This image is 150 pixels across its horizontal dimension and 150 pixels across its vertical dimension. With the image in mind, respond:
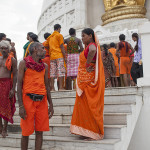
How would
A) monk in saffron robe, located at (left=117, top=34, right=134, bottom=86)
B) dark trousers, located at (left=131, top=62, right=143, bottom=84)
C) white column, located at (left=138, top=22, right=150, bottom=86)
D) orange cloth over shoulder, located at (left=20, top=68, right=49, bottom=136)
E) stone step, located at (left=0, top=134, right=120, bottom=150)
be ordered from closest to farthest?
orange cloth over shoulder, located at (left=20, top=68, right=49, bottom=136) → stone step, located at (left=0, top=134, right=120, bottom=150) → white column, located at (left=138, top=22, right=150, bottom=86) → dark trousers, located at (left=131, top=62, right=143, bottom=84) → monk in saffron robe, located at (left=117, top=34, right=134, bottom=86)

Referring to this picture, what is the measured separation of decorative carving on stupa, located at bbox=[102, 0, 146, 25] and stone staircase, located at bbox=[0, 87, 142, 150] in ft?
31.8

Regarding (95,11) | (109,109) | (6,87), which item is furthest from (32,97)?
(95,11)

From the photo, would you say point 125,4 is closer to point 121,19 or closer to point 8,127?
point 121,19

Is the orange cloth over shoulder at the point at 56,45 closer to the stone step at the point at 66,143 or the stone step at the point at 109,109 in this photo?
the stone step at the point at 109,109

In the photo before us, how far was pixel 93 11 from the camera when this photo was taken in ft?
51.9

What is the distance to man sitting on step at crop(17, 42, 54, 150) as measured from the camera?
3.29 m

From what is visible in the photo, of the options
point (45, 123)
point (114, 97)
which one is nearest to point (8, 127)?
point (45, 123)

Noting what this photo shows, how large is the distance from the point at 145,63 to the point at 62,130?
2231 mm

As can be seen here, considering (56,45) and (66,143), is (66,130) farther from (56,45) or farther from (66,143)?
(56,45)

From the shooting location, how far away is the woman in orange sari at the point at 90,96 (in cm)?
368

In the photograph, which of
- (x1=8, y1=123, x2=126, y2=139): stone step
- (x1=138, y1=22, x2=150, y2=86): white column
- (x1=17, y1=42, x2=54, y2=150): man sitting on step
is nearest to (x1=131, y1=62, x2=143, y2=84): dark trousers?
(x1=138, y1=22, x2=150, y2=86): white column

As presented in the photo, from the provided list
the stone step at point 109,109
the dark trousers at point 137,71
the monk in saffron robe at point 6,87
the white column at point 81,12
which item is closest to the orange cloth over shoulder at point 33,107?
the monk in saffron robe at point 6,87

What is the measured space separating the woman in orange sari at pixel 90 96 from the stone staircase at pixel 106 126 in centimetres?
19

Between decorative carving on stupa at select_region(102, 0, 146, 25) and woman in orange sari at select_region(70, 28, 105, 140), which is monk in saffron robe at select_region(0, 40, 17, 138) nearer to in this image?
woman in orange sari at select_region(70, 28, 105, 140)
